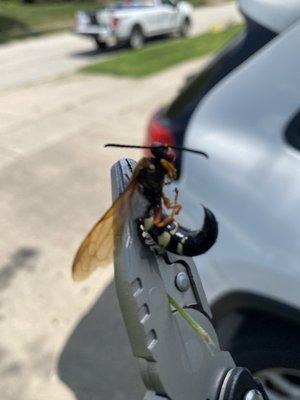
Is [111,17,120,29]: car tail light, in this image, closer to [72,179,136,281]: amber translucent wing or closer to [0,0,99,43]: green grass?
[0,0,99,43]: green grass

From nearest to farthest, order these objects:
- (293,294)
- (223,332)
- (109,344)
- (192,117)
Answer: (293,294), (223,332), (192,117), (109,344)

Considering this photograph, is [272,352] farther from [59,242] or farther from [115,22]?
[115,22]

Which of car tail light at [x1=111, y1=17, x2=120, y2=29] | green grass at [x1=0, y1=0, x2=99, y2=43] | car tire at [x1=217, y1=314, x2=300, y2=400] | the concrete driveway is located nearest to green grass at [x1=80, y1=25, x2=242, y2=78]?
car tail light at [x1=111, y1=17, x2=120, y2=29]

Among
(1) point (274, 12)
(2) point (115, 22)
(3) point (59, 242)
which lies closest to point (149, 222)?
(1) point (274, 12)

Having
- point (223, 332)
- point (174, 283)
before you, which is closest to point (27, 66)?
point (223, 332)

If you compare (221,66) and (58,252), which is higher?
(221,66)

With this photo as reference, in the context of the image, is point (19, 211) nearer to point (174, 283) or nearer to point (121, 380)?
point (121, 380)

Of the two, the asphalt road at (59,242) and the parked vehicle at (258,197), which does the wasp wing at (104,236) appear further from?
the asphalt road at (59,242)
